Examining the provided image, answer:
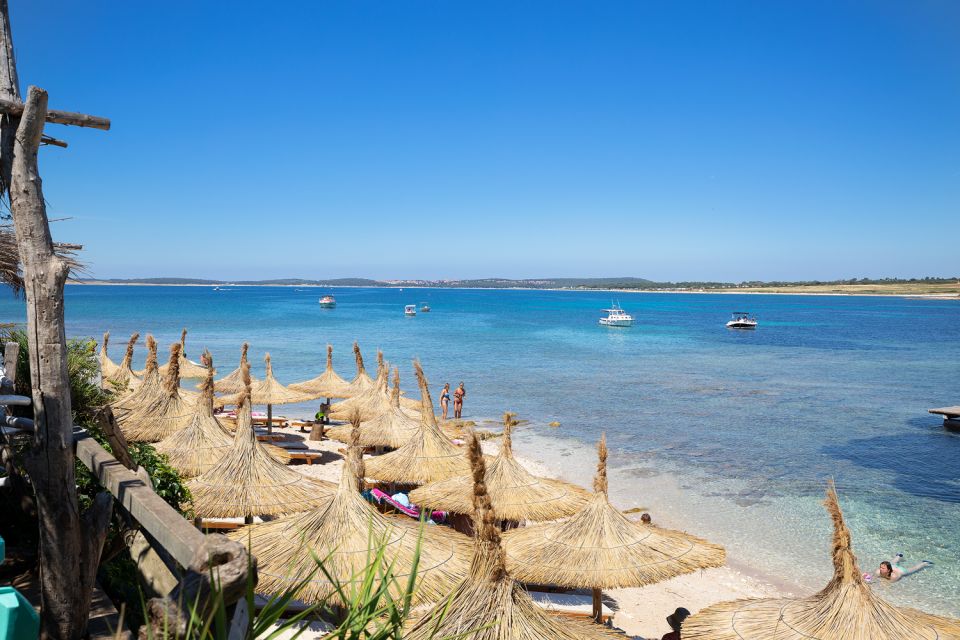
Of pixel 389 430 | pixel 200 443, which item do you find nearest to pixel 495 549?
pixel 200 443

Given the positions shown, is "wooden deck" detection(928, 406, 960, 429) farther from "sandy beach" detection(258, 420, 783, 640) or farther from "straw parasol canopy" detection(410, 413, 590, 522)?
"straw parasol canopy" detection(410, 413, 590, 522)

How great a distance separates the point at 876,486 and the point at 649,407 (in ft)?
34.8

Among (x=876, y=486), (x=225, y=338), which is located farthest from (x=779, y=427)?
(x=225, y=338)

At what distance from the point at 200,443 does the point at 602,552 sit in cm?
686

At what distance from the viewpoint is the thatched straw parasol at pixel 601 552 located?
6.97 m

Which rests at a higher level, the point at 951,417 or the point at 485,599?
the point at 485,599

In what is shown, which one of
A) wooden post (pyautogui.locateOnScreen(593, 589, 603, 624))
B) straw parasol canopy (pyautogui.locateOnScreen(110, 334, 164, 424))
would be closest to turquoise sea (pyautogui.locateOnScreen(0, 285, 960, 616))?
wooden post (pyautogui.locateOnScreen(593, 589, 603, 624))

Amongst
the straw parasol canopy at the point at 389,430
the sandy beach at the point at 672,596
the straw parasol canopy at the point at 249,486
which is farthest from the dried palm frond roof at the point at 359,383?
the sandy beach at the point at 672,596

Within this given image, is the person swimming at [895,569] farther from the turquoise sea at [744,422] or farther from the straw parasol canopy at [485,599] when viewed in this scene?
the straw parasol canopy at [485,599]

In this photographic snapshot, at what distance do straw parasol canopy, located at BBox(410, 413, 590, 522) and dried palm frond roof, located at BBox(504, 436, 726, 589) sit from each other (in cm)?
155

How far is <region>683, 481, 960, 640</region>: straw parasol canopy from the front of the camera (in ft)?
17.0

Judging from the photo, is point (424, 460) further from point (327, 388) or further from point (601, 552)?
point (327, 388)

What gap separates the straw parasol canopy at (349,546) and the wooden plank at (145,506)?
272 centimetres

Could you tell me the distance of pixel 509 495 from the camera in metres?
9.41
